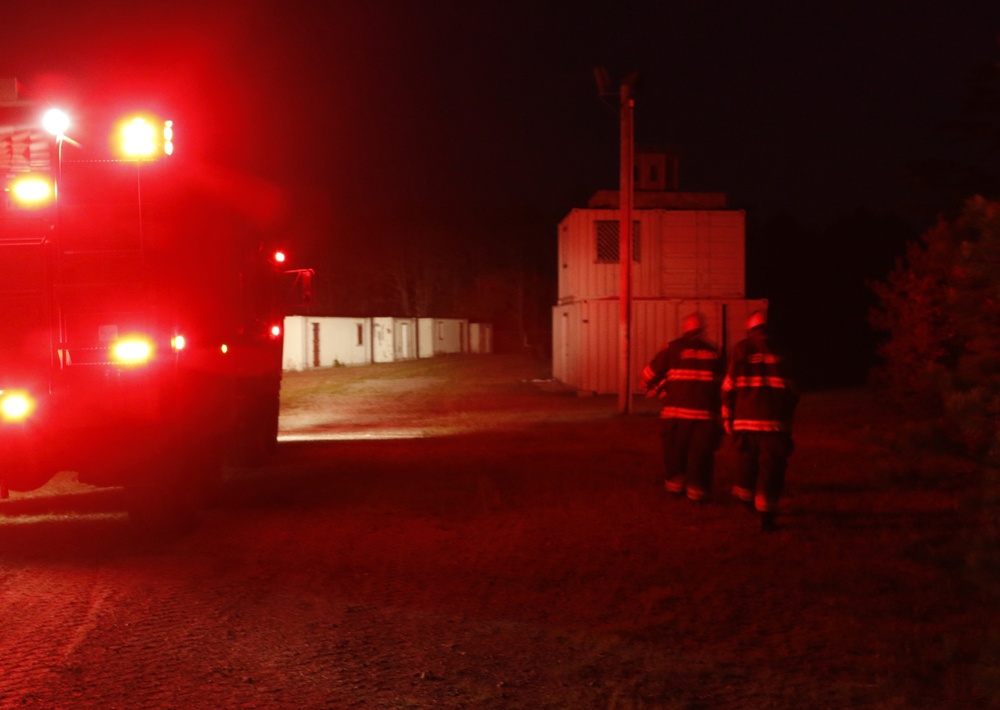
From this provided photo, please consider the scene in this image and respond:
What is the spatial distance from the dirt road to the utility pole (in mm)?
7279

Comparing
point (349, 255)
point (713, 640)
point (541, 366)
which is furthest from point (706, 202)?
point (349, 255)

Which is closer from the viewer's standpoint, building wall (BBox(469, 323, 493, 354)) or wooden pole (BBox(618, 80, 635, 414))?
wooden pole (BBox(618, 80, 635, 414))

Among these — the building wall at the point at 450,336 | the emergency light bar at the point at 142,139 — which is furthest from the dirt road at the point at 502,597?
the building wall at the point at 450,336

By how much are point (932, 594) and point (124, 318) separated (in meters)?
6.04

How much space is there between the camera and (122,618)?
6047 mm

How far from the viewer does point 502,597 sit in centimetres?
654

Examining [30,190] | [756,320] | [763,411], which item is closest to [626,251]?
[756,320]

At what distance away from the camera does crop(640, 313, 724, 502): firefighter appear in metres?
9.34

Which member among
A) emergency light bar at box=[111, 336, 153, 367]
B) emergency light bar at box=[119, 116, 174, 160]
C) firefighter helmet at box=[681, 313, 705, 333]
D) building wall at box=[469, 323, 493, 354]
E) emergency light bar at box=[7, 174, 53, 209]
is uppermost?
emergency light bar at box=[119, 116, 174, 160]

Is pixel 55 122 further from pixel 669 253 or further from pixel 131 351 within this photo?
pixel 669 253

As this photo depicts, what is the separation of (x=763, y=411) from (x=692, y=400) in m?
1.03

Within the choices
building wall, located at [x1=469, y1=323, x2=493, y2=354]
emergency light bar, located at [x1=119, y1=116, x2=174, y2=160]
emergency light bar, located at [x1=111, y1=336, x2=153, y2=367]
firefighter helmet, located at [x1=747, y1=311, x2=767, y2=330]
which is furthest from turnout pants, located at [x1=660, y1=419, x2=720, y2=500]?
building wall, located at [x1=469, y1=323, x2=493, y2=354]

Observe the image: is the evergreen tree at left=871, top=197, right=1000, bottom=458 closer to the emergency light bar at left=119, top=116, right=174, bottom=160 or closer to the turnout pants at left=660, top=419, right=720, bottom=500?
the turnout pants at left=660, top=419, right=720, bottom=500

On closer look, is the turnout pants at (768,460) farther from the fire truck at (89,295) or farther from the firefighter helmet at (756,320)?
the fire truck at (89,295)
